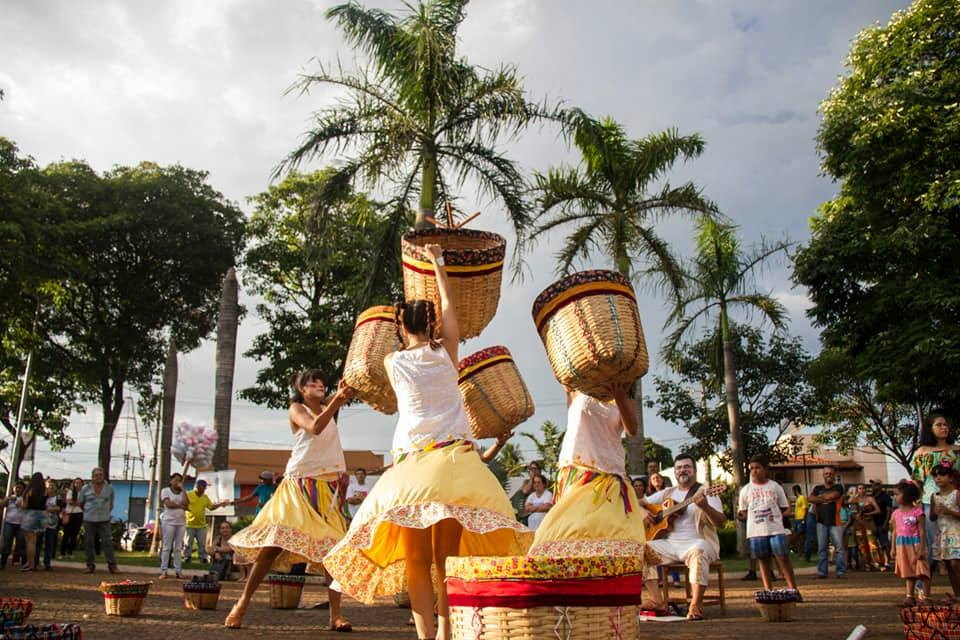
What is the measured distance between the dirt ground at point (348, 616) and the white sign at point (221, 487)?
17.4 feet

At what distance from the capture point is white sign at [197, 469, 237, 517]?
19109 mm

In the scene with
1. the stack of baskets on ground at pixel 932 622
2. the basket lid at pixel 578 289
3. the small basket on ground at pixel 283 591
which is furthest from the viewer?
the small basket on ground at pixel 283 591

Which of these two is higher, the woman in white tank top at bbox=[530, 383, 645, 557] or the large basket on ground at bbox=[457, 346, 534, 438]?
the large basket on ground at bbox=[457, 346, 534, 438]

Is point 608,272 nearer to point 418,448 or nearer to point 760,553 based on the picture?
point 418,448

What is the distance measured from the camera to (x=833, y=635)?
7488 mm

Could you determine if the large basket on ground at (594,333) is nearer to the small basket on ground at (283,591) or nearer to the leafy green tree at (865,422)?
the small basket on ground at (283,591)

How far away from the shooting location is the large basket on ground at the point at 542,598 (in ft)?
12.1

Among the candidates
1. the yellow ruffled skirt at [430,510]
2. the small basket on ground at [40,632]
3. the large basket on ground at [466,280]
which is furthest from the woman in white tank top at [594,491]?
the small basket on ground at [40,632]

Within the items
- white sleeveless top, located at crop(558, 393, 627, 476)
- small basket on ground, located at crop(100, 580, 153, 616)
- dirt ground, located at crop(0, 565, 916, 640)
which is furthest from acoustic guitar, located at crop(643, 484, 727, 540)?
small basket on ground, located at crop(100, 580, 153, 616)

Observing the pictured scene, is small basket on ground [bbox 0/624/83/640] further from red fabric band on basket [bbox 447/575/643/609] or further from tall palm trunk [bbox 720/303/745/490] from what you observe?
tall palm trunk [bbox 720/303/745/490]

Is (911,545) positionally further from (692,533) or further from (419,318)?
(419,318)

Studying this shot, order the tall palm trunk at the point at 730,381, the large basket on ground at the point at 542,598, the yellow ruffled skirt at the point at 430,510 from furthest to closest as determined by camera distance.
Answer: the tall palm trunk at the point at 730,381
the yellow ruffled skirt at the point at 430,510
the large basket on ground at the point at 542,598

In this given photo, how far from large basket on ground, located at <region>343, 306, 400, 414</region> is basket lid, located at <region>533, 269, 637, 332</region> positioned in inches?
51.8

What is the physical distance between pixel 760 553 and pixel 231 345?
52.2 ft
